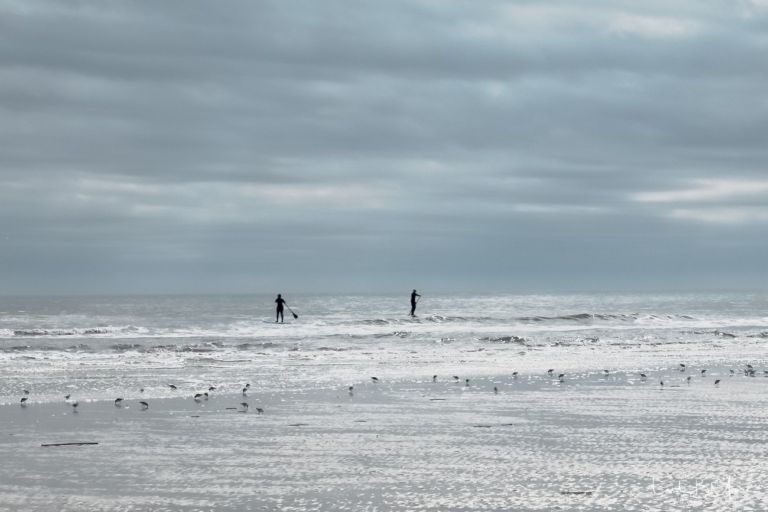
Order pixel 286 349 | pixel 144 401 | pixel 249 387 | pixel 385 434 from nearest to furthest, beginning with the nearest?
pixel 385 434
pixel 144 401
pixel 249 387
pixel 286 349

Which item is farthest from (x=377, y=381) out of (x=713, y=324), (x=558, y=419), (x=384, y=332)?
(x=713, y=324)

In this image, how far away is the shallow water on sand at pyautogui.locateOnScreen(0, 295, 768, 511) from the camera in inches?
361

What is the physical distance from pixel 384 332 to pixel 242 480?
106 feet

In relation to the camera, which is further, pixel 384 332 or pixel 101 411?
pixel 384 332

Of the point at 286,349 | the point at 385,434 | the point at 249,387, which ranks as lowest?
the point at 385,434

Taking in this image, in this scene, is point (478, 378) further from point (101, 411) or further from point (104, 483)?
point (104, 483)

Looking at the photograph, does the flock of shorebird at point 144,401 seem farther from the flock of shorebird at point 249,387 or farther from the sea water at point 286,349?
the sea water at point 286,349

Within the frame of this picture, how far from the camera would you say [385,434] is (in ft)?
41.7

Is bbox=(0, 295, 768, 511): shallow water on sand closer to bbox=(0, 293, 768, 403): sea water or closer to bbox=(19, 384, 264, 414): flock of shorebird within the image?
bbox=(19, 384, 264, 414): flock of shorebird

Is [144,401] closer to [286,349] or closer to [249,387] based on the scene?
[249,387]

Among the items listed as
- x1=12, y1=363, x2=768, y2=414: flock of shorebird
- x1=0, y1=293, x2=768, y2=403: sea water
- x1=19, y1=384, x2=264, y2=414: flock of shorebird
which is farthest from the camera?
x1=0, y1=293, x2=768, y2=403: sea water

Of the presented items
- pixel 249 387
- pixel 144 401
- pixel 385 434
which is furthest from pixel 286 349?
pixel 385 434

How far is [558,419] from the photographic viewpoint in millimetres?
13961

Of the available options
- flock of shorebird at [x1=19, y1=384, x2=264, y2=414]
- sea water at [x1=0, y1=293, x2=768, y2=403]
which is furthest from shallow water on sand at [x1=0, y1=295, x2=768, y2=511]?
sea water at [x1=0, y1=293, x2=768, y2=403]
